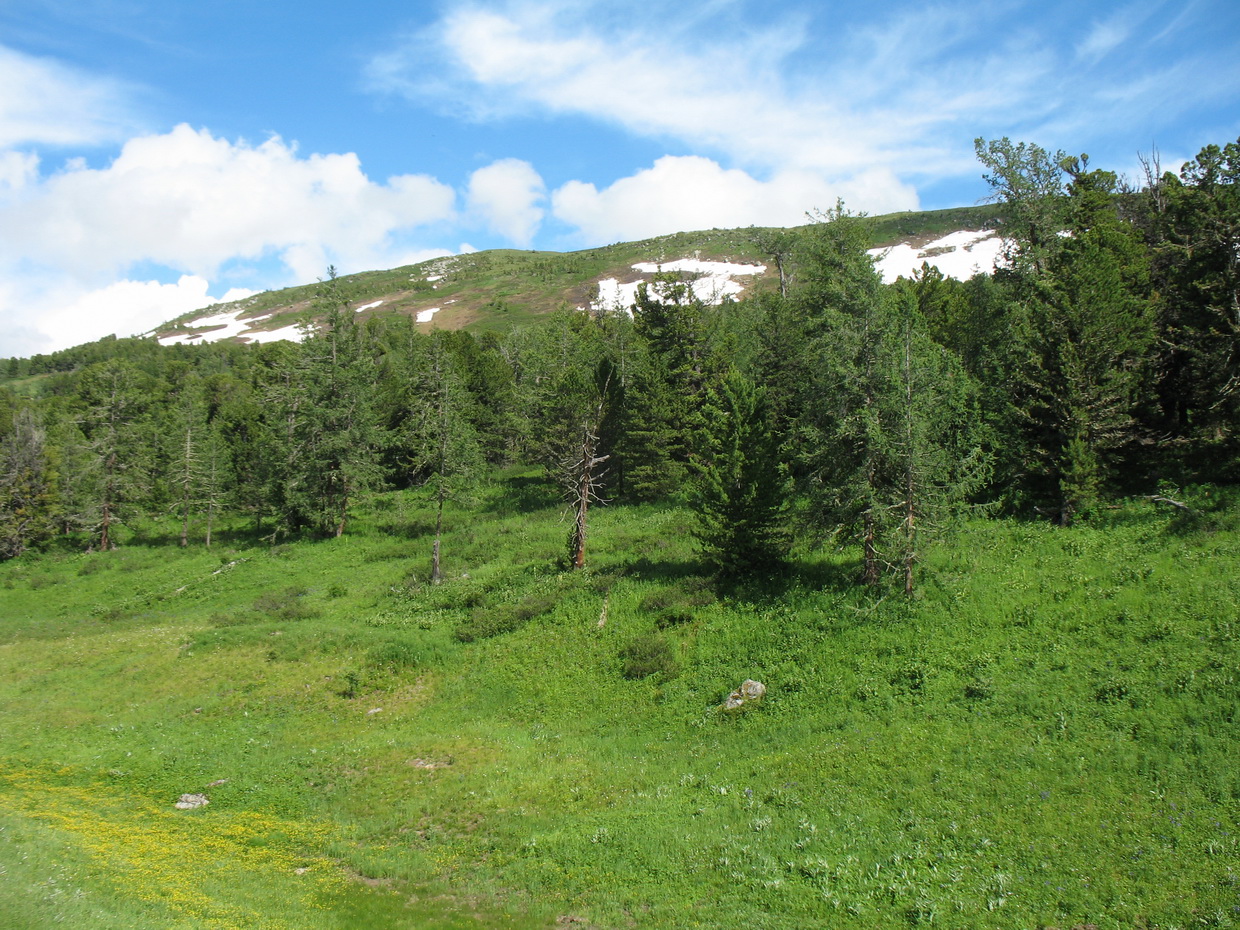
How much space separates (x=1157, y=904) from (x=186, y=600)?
44.3 metres

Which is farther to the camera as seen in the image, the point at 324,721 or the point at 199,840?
the point at 324,721

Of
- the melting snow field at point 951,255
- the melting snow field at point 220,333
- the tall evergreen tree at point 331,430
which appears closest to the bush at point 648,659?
the tall evergreen tree at point 331,430

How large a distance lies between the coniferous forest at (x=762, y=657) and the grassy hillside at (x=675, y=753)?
104mm

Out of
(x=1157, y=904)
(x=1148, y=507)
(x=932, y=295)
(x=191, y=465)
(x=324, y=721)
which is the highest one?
(x=932, y=295)

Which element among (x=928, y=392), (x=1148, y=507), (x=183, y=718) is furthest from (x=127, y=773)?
(x=1148, y=507)

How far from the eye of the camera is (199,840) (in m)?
14.3

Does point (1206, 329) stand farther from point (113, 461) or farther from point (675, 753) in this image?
point (113, 461)

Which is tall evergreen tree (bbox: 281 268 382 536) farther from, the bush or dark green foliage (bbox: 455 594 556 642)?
the bush

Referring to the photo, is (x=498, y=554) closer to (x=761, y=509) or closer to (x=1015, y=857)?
(x=761, y=509)

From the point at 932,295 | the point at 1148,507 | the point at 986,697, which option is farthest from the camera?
the point at 932,295

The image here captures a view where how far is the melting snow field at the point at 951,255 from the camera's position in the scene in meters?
108

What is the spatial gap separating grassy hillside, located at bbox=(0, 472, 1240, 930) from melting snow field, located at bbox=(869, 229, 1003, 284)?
96.1m

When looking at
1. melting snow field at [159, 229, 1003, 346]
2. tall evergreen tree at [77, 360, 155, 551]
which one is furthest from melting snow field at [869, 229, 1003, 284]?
Answer: tall evergreen tree at [77, 360, 155, 551]

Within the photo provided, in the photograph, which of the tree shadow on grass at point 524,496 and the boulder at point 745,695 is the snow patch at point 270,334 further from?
the boulder at point 745,695
